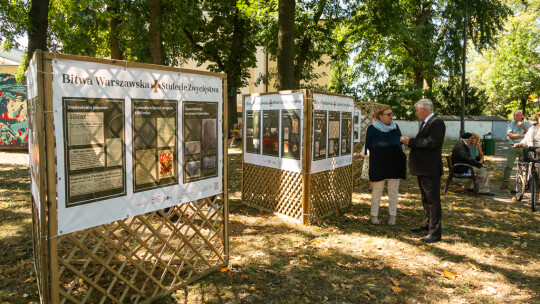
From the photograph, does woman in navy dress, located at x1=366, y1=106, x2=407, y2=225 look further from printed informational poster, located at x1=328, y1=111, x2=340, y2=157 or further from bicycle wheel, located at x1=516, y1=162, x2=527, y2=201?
bicycle wheel, located at x1=516, y1=162, x2=527, y2=201

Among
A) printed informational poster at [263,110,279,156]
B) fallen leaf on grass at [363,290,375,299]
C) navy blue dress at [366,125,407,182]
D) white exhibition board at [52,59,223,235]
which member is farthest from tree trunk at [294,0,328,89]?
fallen leaf on grass at [363,290,375,299]

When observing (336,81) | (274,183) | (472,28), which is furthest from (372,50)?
(274,183)

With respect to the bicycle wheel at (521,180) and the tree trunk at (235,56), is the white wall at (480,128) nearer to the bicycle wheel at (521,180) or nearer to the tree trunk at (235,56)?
the tree trunk at (235,56)

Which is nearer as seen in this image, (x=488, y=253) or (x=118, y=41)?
(x=488, y=253)

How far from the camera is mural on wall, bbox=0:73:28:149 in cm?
1605

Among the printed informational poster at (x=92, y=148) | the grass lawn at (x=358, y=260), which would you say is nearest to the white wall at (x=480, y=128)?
the grass lawn at (x=358, y=260)

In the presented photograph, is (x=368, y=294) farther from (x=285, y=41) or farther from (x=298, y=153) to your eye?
(x=285, y=41)

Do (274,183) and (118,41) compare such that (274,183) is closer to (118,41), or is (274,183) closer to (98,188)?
(98,188)

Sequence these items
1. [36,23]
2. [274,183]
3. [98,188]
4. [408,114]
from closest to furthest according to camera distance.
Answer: [98,188] → [274,183] → [36,23] → [408,114]

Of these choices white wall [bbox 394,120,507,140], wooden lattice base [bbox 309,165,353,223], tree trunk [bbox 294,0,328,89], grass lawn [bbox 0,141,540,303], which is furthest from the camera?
white wall [bbox 394,120,507,140]

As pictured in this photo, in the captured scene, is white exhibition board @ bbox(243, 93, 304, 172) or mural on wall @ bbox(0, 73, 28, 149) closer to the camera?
white exhibition board @ bbox(243, 93, 304, 172)

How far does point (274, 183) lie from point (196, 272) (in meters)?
3.02

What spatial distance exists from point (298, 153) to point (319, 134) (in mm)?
492

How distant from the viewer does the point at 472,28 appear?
776 inches
